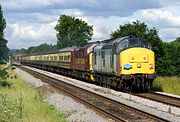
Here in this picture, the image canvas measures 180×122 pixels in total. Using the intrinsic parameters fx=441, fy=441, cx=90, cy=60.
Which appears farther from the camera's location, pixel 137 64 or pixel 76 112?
pixel 137 64

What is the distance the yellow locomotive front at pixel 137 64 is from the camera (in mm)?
25234

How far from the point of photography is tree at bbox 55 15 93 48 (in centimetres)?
11444

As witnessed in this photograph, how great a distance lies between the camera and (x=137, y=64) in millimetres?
25391

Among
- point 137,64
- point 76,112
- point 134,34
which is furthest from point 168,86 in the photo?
point 134,34

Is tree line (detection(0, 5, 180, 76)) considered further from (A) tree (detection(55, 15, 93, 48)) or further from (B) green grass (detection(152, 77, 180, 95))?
(B) green grass (detection(152, 77, 180, 95))

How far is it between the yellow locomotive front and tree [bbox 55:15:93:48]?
8808 cm

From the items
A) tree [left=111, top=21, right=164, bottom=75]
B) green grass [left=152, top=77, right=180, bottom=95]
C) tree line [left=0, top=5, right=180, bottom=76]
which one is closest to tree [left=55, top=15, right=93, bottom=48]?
tree line [left=0, top=5, right=180, bottom=76]

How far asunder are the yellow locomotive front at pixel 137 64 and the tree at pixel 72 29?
8808 cm

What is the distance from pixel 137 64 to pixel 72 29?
303ft

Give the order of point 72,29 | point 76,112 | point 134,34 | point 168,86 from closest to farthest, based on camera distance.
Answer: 1. point 76,112
2. point 168,86
3. point 134,34
4. point 72,29

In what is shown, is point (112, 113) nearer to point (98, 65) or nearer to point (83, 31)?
point (98, 65)

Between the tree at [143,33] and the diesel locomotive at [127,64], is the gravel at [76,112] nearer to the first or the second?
the diesel locomotive at [127,64]

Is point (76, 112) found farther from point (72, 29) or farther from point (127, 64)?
point (72, 29)

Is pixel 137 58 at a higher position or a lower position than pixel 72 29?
lower
